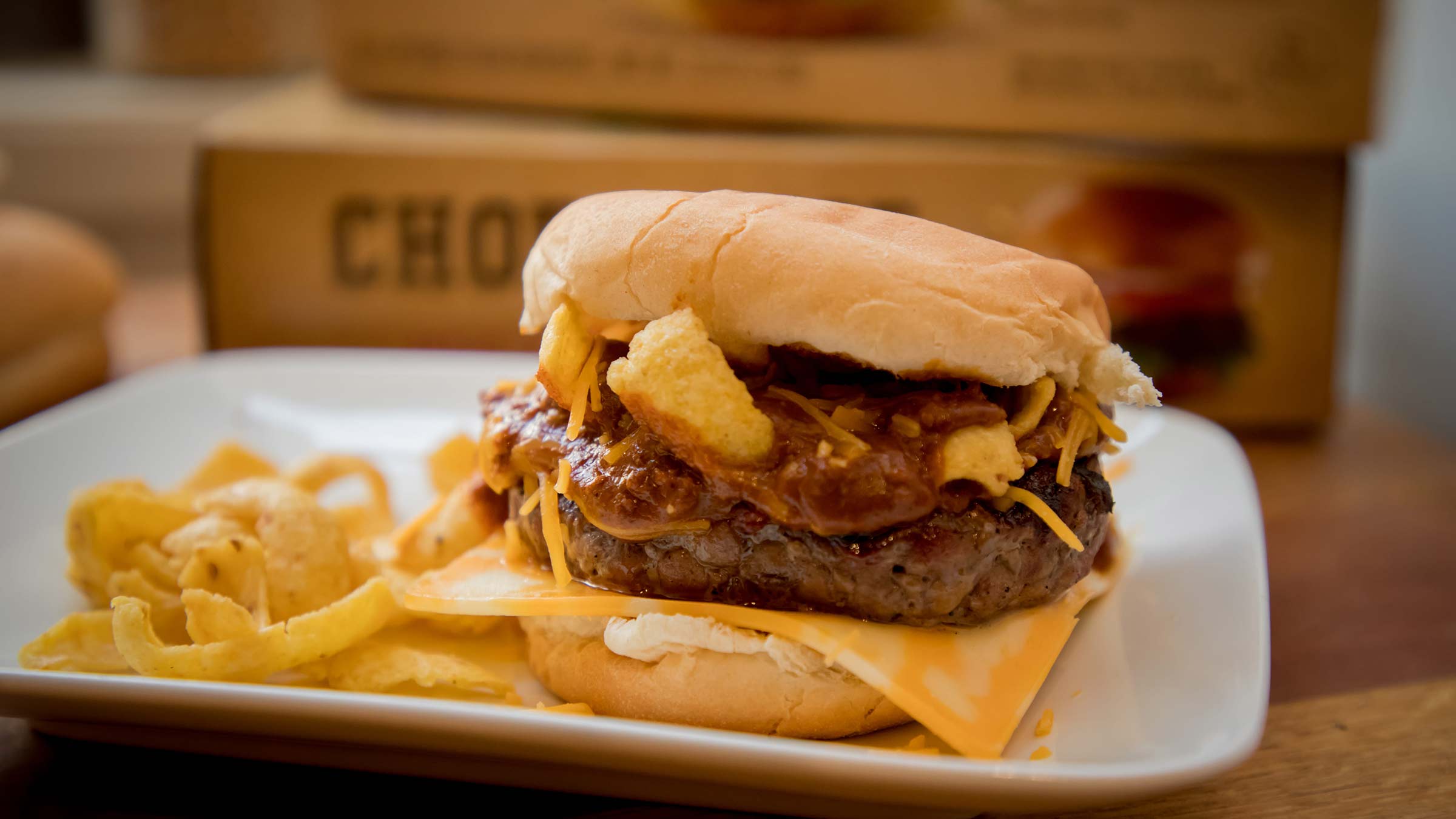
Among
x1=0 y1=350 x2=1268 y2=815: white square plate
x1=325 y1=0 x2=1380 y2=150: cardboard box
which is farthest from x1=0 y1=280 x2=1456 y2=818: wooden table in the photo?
x1=325 y1=0 x2=1380 y2=150: cardboard box

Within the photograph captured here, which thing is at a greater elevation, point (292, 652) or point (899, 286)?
point (899, 286)

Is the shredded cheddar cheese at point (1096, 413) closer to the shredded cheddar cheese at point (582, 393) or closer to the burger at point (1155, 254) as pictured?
the shredded cheddar cheese at point (582, 393)

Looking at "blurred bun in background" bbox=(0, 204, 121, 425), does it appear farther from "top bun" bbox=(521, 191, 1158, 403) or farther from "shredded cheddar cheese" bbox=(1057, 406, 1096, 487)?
"shredded cheddar cheese" bbox=(1057, 406, 1096, 487)

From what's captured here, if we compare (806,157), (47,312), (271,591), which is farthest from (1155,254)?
(47,312)

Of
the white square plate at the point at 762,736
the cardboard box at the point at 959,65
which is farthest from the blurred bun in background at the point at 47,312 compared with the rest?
the cardboard box at the point at 959,65

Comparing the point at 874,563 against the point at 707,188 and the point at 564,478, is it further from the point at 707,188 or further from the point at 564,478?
the point at 707,188

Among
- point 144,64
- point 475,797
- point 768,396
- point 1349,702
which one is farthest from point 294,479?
point 144,64

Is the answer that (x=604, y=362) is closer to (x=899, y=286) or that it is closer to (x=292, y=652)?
(x=899, y=286)
